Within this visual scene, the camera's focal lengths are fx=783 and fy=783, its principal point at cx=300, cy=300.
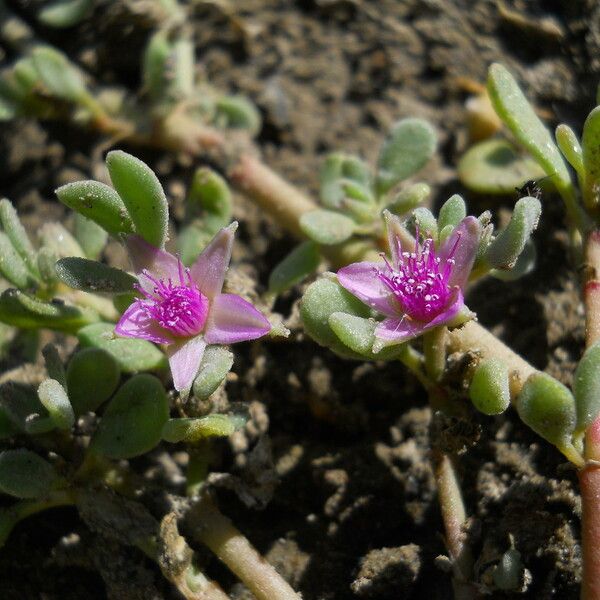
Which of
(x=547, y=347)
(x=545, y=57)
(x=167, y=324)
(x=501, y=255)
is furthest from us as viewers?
(x=545, y=57)

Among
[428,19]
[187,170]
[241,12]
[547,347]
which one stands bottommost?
[187,170]

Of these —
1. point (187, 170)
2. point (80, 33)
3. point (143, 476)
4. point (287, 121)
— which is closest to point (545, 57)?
point (287, 121)

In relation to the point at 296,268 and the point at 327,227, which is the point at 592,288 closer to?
the point at 327,227

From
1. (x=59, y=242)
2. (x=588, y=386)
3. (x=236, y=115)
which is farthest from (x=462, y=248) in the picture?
(x=236, y=115)

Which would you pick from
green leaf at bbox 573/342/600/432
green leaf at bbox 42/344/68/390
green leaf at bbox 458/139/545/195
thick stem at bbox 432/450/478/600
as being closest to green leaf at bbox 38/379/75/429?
green leaf at bbox 42/344/68/390

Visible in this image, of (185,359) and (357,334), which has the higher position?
(357,334)

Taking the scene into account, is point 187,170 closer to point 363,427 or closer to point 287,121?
point 287,121

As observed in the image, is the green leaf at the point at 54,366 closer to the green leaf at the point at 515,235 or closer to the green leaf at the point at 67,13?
the green leaf at the point at 515,235

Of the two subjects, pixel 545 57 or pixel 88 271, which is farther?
pixel 545 57
